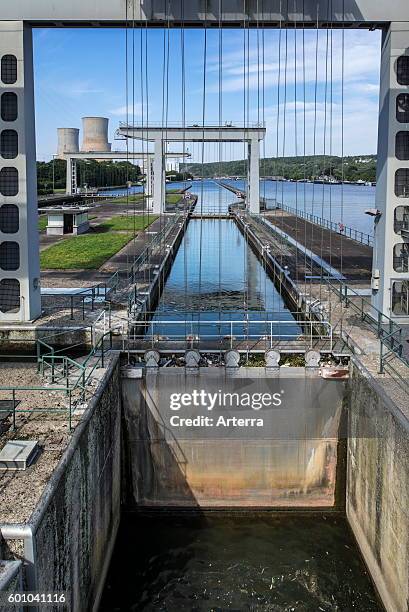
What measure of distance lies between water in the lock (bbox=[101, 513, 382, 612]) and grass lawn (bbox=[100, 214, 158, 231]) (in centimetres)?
3252

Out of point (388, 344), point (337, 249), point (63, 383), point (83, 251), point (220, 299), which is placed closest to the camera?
point (63, 383)

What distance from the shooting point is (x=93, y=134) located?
10588 cm

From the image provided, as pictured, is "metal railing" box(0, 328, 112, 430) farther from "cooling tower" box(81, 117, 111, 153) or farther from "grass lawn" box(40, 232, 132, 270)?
"cooling tower" box(81, 117, 111, 153)

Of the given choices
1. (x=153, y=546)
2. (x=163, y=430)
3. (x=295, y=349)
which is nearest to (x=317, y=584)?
(x=153, y=546)

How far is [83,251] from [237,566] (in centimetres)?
2421

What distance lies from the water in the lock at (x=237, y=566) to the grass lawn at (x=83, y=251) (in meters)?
16.7

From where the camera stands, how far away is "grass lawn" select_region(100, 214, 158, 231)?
47156 millimetres

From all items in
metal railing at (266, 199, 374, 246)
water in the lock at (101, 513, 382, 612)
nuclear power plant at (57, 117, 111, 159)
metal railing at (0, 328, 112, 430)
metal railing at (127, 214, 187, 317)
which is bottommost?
water in the lock at (101, 513, 382, 612)

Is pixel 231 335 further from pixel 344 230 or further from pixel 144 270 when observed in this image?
pixel 344 230

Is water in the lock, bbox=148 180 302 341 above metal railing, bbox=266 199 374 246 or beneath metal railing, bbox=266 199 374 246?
beneath

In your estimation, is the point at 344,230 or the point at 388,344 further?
the point at 344,230

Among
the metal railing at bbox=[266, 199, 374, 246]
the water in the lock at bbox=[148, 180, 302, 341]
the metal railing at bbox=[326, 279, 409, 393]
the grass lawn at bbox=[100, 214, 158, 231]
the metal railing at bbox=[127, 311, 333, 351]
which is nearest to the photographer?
the metal railing at bbox=[326, 279, 409, 393]

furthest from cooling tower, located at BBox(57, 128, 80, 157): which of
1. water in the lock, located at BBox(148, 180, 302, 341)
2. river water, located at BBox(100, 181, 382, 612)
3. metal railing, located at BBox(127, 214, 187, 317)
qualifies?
river water, located at BBox(100, 181, 382, 612)

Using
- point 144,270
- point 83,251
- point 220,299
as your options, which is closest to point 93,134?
point 83,251
